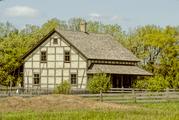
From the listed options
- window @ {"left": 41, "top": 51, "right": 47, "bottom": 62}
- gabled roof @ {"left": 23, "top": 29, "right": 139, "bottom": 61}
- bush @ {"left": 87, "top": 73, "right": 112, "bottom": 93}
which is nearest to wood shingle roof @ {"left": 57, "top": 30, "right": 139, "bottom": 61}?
gabled roof @ {"left": 23, "top": 29, "right": 139, "bottom": 61}

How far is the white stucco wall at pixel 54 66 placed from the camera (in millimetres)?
58944

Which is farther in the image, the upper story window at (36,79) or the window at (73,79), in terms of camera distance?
the upper story window at (36,79)

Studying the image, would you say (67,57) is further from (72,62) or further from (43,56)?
(43,56)

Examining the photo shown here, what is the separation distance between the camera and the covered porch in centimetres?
5767

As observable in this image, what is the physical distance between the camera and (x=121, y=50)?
63.4 metres

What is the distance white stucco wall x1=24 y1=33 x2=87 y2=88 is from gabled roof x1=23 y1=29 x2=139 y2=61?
2.32ft

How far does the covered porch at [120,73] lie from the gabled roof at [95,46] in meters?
1.13

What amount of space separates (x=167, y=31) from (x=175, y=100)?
2761 centimetres

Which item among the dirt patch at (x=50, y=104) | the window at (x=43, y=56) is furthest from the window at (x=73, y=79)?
the dirt patch at (x=50, y=104)

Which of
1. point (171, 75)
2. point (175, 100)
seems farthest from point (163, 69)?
point (175, 100)

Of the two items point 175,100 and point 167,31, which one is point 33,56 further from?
point 175,100

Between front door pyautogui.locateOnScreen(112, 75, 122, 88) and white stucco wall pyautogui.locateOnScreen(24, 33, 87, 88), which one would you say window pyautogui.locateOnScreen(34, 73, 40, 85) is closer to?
white stucco wall pyautogui.locateOnScreen(24, 33, 87, 88)

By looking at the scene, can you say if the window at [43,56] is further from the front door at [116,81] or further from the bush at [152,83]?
the bush at [152,83]

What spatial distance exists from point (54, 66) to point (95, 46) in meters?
5.40
